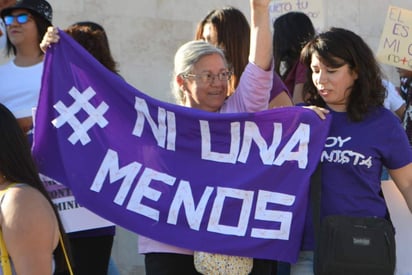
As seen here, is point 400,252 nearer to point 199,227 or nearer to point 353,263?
point 353,263

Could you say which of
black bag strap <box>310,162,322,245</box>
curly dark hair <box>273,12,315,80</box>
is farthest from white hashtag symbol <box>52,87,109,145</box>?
curly dark hair <box>273,12,315,80</box>

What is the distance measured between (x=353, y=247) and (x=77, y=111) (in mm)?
1491

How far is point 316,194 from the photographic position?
407 centimetres

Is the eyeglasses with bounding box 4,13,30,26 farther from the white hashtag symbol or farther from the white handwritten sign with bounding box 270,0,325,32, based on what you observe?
the white handwritten sign with bounding box 270,0,325,32

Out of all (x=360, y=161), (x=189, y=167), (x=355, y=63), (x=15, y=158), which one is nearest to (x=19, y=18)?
(x=189, y=167)

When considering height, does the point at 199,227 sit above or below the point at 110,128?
below

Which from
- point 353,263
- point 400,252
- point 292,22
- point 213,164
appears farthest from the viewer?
point 292,22

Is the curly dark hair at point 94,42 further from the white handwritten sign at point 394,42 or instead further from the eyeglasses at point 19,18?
the white handwritten sign at point 394,42

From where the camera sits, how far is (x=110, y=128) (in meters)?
4.41

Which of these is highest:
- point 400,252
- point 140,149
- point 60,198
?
point 140,149

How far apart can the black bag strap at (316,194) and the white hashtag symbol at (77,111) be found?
1.05 metres

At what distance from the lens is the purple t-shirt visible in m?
4.06

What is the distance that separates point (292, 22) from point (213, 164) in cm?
156

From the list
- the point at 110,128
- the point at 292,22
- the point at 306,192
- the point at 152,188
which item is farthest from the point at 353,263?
the point at 292,22
